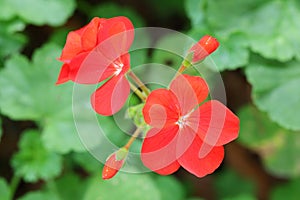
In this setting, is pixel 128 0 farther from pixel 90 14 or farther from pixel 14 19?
pixel 14 19

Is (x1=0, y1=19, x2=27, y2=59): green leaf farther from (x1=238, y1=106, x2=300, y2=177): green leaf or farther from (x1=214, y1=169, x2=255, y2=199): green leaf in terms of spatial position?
(x1=214, y1=169, x2=255, y2=199): green leaf

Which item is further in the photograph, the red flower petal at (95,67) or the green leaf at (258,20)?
the green leaf at (258,20)

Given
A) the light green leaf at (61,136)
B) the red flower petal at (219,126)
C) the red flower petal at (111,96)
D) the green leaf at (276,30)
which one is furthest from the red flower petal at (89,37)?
the green leaf at (276,30)

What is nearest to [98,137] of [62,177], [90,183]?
[90,183]

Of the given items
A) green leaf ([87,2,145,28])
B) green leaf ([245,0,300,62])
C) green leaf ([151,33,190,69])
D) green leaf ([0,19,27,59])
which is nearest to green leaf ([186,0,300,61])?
green leaf ([245,0,300,62])

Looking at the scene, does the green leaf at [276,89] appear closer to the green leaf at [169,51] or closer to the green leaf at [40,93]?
the green leaf at [169,51]

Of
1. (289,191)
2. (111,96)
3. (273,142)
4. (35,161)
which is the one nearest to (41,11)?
(35,161)

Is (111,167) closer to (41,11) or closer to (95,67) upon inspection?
(95,67)
